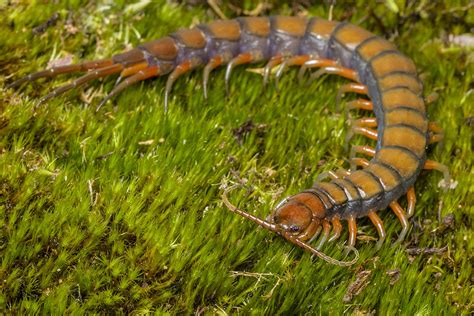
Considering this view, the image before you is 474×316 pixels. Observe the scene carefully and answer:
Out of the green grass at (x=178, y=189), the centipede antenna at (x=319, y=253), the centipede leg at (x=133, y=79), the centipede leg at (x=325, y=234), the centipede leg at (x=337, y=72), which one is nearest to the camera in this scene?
the green grass at (x=178, y=189)

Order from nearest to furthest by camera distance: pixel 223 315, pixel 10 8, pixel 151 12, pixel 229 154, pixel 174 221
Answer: pixel 223 315 < pixel 174 221 < pixel 229 154 < pixel 10 8 < pixel 151 12

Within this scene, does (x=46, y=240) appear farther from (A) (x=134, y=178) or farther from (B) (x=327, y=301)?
(B) (x=327, y=301)

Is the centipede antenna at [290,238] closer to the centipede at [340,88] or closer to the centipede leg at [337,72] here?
the centipede at [340,88]

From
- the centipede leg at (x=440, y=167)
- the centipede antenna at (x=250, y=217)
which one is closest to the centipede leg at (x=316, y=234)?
the centipede antenna at (x=250, y=217)

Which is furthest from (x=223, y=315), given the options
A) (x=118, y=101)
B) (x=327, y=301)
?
(x=118, y=101)

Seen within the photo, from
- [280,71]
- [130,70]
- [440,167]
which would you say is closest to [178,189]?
[130,70]

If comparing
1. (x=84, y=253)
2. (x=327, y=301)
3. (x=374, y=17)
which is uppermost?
(x=374, y=17)

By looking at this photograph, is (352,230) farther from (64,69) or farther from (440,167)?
(64,69)
